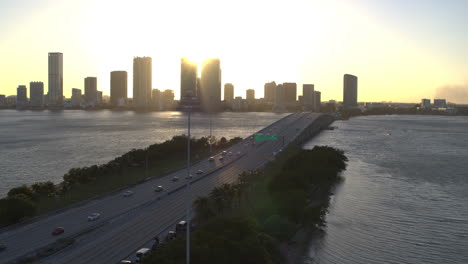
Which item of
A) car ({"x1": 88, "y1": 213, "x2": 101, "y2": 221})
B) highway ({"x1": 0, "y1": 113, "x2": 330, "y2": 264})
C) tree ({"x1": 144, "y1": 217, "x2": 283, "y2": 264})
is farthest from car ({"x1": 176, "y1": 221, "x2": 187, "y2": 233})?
car ({"x1": 88, "y1": 213, "x2": 101, "y2": 221})

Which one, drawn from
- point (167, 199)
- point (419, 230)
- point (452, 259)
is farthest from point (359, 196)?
point (167, 199)

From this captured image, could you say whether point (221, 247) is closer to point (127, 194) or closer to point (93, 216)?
point (93, 216)

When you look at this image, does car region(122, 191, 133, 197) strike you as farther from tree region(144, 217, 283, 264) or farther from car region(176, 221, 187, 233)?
tree region(144, 217, 283, 264)

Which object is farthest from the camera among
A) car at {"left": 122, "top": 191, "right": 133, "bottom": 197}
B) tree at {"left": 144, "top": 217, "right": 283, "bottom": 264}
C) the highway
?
car at {"left": 122, "top": 191, "right": 133, "bottom": 197}

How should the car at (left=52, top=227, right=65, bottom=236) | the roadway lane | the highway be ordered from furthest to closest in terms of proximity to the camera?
the car at (left=52, top=227, right=65, bottom=236), the highway, the roadway lane

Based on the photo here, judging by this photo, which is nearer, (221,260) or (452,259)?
(221,260)

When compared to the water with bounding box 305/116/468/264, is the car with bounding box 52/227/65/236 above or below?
above

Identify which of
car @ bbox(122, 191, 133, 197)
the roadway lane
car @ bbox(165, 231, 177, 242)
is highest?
car @ bbox(122, 191, 133, 197)

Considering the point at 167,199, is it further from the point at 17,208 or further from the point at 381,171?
the point at 381,171
